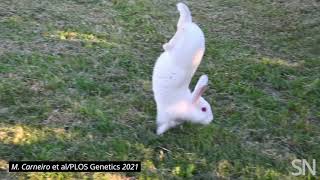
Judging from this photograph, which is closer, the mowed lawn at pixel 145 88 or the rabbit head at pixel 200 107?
the mowed lawn at pixel 145 88

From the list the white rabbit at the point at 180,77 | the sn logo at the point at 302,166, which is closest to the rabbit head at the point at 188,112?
the white rabbit at the point at 180,77

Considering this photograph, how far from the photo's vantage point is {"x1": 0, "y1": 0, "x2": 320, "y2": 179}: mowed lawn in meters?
3.20

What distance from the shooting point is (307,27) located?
5551 millimetres

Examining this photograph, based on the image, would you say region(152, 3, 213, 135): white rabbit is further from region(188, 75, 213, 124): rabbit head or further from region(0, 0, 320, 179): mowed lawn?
region(0, 0, 320, 179): mowed lawn

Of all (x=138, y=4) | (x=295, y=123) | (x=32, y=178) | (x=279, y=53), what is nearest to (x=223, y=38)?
(x=279, y=53)

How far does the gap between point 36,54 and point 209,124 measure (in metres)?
1.96

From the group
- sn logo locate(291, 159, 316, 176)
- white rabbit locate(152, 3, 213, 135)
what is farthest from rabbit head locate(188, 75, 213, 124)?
sn logo locate(291, 159, 316, 176)

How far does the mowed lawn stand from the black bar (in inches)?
1.9

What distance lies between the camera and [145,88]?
13.4 feet

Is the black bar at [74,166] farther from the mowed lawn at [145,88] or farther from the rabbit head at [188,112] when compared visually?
the rabbit head at [188,112]

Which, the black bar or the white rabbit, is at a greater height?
the white rabbit

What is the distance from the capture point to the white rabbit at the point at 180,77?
3.13 m

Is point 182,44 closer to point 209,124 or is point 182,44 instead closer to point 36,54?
point 209,124

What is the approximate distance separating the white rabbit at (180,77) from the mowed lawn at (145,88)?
0.40ft
